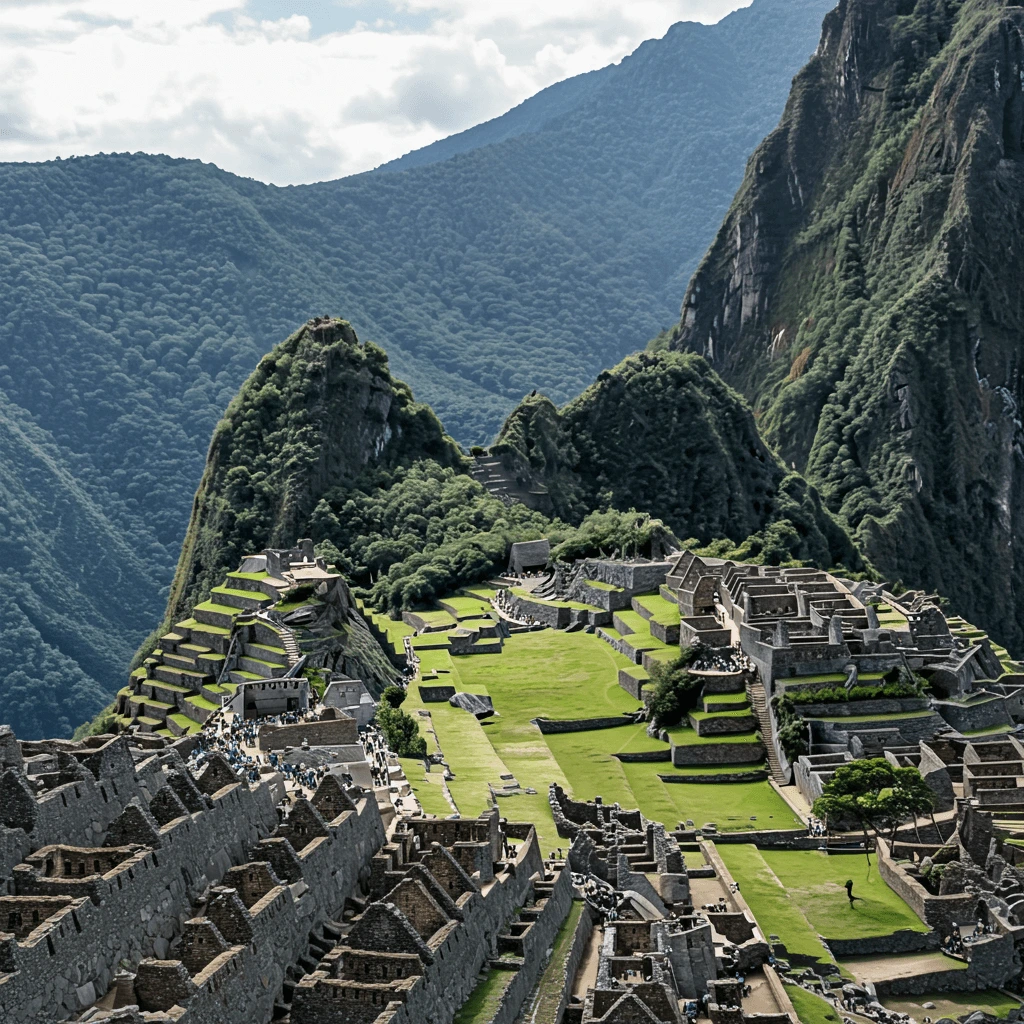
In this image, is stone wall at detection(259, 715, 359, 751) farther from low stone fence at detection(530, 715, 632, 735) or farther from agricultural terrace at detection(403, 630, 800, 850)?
low stone fence at detection(530, 715, 632, 735)

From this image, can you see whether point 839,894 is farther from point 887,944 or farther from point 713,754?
point 713,754

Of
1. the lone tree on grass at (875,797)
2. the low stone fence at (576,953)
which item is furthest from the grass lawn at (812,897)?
the low stone fence at (576,953)

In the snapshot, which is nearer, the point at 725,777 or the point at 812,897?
the point at 812,897

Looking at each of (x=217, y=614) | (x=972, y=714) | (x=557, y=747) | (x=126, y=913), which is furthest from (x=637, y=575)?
(x=126, y=913)

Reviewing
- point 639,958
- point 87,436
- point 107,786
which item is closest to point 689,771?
point 639,958

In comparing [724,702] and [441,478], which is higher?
[441,478]

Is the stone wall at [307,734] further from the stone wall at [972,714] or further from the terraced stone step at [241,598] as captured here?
the stone wall at [972,714]
